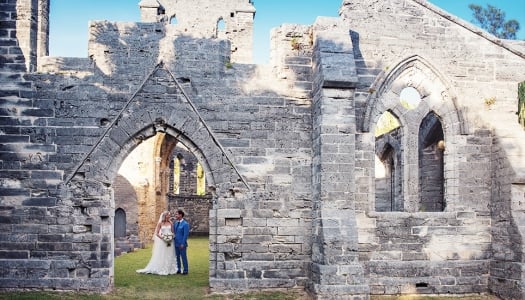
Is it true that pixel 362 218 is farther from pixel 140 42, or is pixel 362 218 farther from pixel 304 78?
pixel 140 42

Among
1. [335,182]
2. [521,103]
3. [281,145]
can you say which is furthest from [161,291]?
[521,103]

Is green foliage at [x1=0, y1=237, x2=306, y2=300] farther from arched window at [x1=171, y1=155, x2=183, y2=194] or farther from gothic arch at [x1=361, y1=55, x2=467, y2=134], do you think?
arched window at [x1=171, y1=155, x2=183, y2=194]

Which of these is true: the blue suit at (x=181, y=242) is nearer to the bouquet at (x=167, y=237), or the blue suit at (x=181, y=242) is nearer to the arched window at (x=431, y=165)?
the bouquet at (x=167, y=237)

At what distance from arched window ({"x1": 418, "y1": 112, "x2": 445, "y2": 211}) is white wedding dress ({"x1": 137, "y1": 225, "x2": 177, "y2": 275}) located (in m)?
6.01

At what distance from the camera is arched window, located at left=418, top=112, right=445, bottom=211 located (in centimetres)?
1312

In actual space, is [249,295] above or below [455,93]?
below

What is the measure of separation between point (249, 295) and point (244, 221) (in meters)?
1.24

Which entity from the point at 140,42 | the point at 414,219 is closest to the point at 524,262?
the point at 414,219

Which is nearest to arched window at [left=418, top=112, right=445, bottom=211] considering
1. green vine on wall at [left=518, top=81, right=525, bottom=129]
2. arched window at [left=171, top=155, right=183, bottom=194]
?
green vine on wall at [left=518, top=81, right=525, bottom=129]

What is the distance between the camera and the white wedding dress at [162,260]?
12.0 meters

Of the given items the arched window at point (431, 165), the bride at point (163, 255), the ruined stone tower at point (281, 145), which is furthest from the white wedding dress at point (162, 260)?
Answer: the arched window at point (431, 165)

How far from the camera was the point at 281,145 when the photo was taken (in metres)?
9.61

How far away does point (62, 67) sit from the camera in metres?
9.49

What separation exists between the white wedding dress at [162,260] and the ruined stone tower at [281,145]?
2683 mm
